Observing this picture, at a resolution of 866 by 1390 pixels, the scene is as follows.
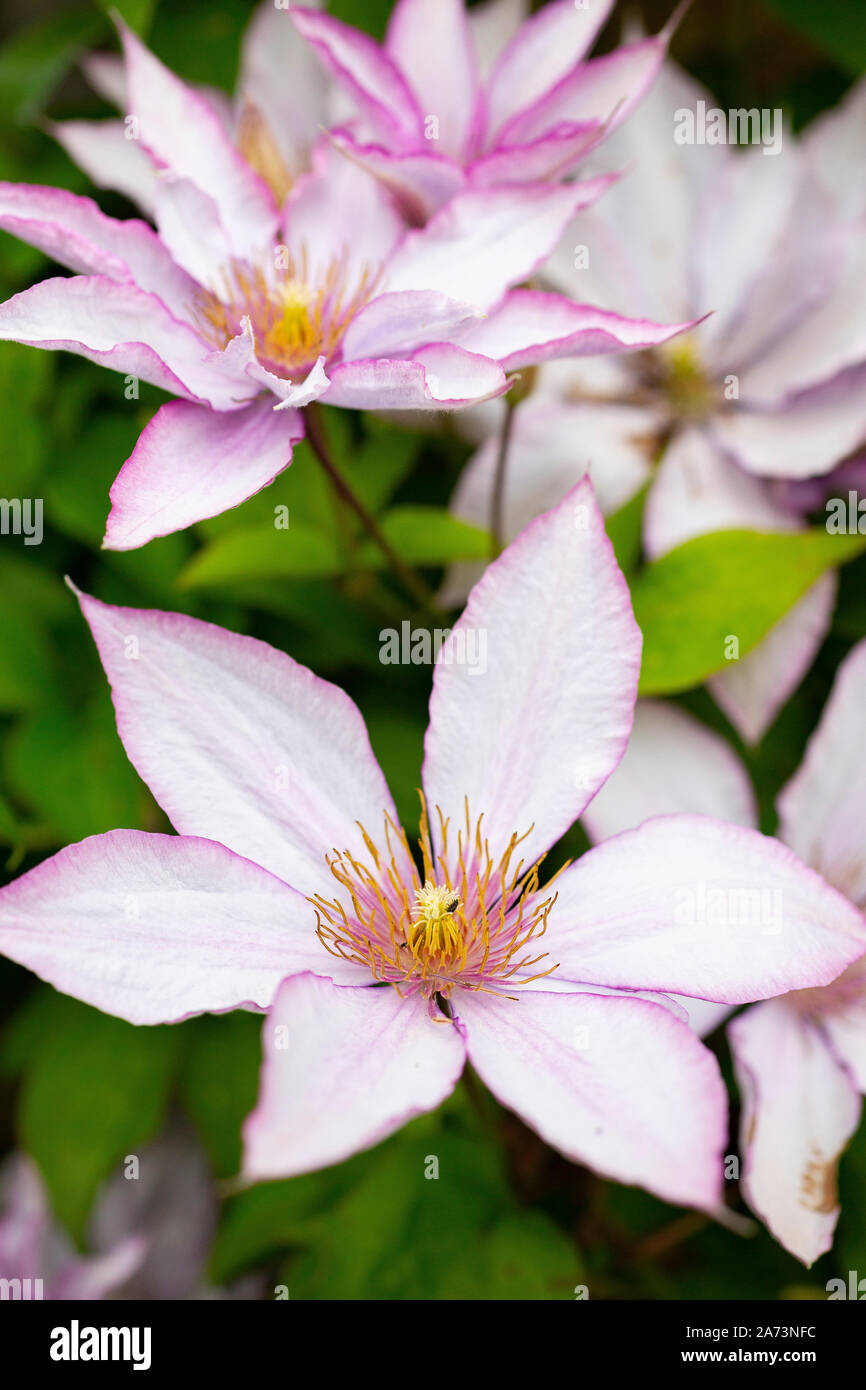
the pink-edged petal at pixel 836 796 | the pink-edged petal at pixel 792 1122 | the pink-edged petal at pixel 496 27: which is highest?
the pink-edged petal at pixel 496 27

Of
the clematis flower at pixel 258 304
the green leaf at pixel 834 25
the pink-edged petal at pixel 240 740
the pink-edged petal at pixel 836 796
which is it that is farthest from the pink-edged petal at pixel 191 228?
the green leaf at pixel 834 25

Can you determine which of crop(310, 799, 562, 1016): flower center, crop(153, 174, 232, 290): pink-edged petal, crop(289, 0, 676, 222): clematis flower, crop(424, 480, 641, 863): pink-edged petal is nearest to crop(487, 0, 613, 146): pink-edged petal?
crop(289, 0, 676, 222): clematis flower

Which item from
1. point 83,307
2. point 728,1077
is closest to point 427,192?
point 83,307

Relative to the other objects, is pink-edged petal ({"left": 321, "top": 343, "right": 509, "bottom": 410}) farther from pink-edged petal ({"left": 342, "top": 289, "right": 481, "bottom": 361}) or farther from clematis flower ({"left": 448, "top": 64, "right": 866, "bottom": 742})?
clematis flower ({"left": 448, "top": 64, "right": 866, "bottom": 742})

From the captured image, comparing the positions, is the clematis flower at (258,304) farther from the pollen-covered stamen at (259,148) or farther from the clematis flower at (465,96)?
the pollen-covered stamen at (259,148)

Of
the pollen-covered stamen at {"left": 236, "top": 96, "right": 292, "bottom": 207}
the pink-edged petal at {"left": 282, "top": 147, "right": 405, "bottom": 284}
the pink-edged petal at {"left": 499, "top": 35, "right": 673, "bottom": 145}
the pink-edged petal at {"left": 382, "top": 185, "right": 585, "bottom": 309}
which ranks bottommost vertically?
the pink-edged petal at {"left": 382, "top": 185, "right": 585, "bottom": 309}

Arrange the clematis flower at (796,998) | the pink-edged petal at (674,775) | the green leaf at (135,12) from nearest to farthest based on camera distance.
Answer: the clematis flower at (796,998) < the pink-edged petal at (674,775) < the green leaf at (135,12)

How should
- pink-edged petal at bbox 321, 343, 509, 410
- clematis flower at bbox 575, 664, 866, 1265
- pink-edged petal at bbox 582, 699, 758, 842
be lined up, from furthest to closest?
1. pink-edged petal at bbox 582, 699, 758, 842
2. clematis flower at bbox 575, 664, 866, 1265
3. pink-edged petal at bbox 321, 343, 509, 410
